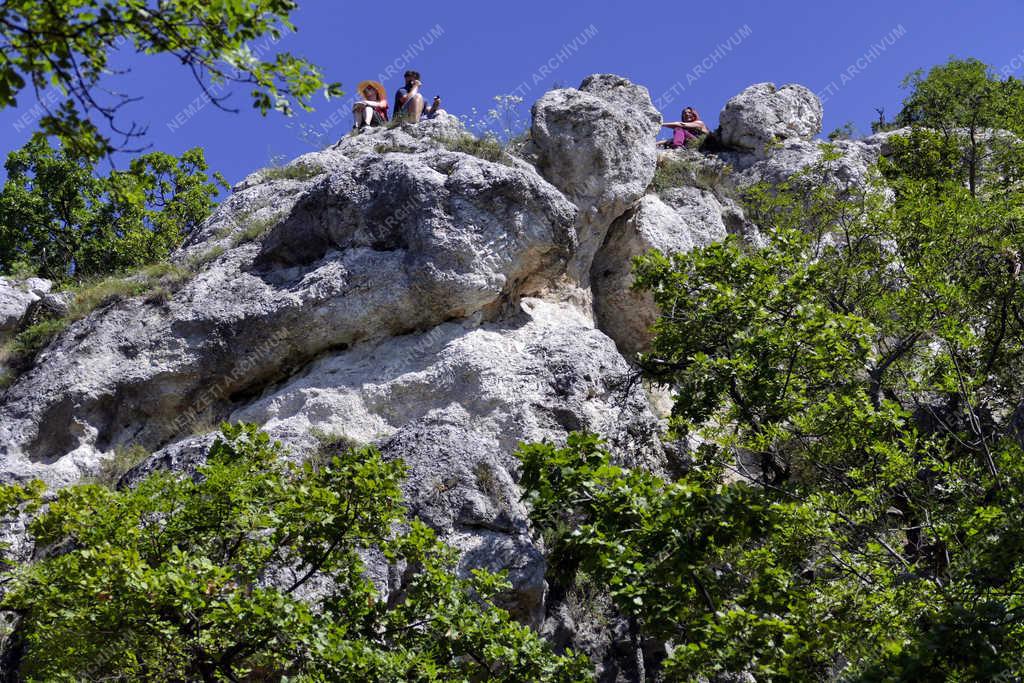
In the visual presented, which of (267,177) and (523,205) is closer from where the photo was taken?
(523,205)

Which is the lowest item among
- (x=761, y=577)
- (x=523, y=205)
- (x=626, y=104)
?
(x=761, y=577)

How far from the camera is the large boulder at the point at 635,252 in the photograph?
17.9 m

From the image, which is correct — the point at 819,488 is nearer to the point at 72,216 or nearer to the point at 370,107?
the point at 370,107

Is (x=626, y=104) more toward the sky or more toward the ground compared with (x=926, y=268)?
more toward the sky

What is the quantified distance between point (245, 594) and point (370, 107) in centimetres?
1501

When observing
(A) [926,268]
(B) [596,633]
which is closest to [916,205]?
(A) [926,268]

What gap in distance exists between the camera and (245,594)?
25.1 feet

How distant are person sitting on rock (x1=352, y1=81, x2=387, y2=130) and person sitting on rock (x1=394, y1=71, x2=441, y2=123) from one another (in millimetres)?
414

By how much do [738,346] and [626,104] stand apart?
13.6 meters

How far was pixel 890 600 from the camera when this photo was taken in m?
6.71

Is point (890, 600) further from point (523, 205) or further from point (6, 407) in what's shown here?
point (6, 407)

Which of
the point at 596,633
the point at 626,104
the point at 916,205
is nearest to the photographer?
the point at 596,633

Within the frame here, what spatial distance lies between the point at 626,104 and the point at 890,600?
16.0 meters

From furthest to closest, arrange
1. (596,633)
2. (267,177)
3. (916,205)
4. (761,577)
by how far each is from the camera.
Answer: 1. (267,177)
2. (916,205)
3. (596,633)
4. (761,577)
